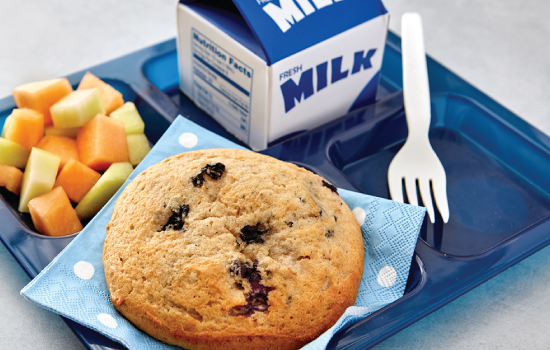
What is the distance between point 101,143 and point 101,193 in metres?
0.15

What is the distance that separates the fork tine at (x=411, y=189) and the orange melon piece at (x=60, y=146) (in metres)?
0.98

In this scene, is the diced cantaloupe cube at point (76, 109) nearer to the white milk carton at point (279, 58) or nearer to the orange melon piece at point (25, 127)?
the orange melon piece at point (25, 127)

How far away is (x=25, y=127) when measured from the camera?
149 centimetres

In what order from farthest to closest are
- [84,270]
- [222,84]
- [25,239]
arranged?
[222,84], [25,239], [84,270]

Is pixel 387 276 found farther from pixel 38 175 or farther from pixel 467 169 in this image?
pixel 38 175

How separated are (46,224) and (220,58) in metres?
0.71

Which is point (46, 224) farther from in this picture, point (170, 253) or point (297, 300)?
point (297, 300)

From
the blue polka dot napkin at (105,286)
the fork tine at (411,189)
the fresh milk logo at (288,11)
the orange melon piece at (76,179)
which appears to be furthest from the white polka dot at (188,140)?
the fork tine at (411,189)

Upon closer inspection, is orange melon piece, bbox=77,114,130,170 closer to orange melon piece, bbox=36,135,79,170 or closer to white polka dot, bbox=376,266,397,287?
orange melon piece, bbox=36,135,79,170

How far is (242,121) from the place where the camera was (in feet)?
5.46

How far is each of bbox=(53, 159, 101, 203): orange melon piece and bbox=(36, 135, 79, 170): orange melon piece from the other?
0.21 feet

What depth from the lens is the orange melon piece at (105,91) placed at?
168 centimetres

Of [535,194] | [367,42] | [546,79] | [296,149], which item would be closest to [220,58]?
[296,149]

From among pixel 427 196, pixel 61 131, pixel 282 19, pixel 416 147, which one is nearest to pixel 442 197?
pixel 427 196
